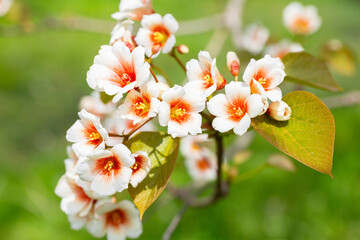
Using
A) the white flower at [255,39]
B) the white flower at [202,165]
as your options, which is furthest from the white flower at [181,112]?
the white flower at [255,39]

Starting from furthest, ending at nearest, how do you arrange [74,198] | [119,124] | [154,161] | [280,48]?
[280,48] → [119,124] → [74,198] → [154,161]

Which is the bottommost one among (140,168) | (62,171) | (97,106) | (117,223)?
(62,171)

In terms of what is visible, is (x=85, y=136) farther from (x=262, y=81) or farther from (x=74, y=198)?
(x=262, y=81)

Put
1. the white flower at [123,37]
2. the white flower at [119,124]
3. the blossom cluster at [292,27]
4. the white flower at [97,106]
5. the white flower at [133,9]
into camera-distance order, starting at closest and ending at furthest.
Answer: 1. the white flower at [123,37]
2. the white flower at [133,9]
3. the white flower at [119,124]
4. the white flower at [97,106]
5. the blossom cluster at [292,27]

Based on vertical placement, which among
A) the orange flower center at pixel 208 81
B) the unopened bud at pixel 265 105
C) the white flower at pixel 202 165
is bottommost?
the white flower at pixel 202 165

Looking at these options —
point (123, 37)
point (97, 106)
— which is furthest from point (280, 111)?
point (97, 106)

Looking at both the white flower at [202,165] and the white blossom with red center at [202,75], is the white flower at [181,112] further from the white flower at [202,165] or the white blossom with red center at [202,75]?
the white flower at [202,165]
